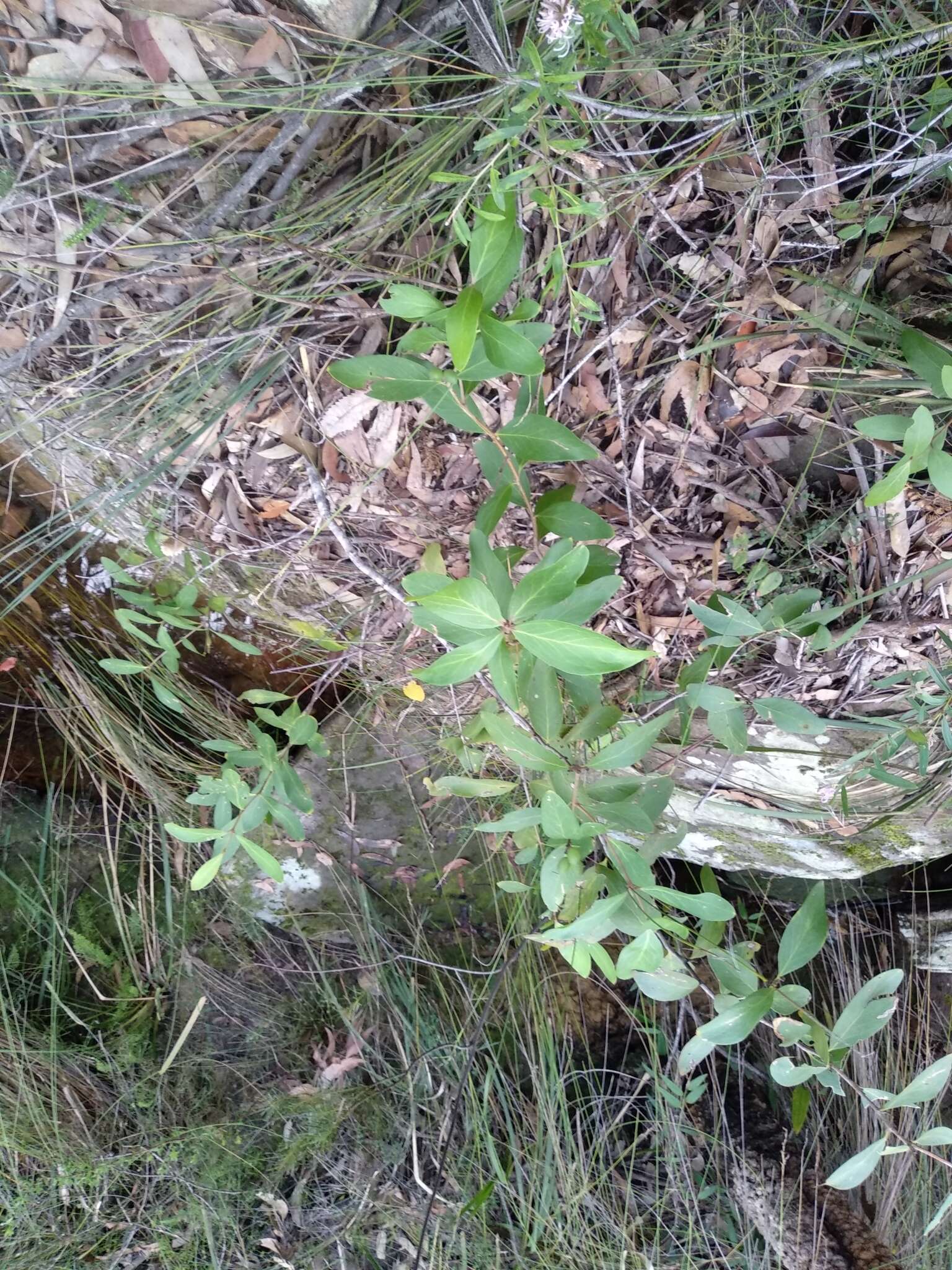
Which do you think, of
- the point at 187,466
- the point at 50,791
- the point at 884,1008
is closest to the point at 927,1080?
the point at 884,1008

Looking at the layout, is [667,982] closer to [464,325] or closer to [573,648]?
[573,648]

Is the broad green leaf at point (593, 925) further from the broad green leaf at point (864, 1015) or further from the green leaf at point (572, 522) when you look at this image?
the green leaf at point (572, 522)

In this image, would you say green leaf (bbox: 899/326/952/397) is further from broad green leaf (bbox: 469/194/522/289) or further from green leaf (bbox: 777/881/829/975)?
green leaf (bbox: 777/881/829/975)

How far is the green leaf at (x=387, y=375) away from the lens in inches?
43.5

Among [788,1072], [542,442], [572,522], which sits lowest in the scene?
[788,1072]

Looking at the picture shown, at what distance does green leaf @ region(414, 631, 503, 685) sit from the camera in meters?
0.97

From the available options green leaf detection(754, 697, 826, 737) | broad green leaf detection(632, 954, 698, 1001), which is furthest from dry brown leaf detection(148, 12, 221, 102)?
broad green leaf detection(632, 954, 698, 1001)

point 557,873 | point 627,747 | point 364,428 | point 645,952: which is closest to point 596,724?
point 627,747

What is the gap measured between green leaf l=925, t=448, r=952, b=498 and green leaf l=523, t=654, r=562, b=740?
24.8 inches

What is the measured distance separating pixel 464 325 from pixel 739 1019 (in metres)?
1.03

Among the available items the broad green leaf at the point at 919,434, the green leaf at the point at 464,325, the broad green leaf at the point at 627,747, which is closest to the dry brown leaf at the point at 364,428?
the green leaf at the point at 464,325

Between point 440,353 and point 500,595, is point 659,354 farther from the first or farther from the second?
point 500,595

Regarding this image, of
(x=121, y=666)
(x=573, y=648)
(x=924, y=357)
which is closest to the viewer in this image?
(x=573, y=648)

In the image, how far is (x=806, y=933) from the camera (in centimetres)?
109
